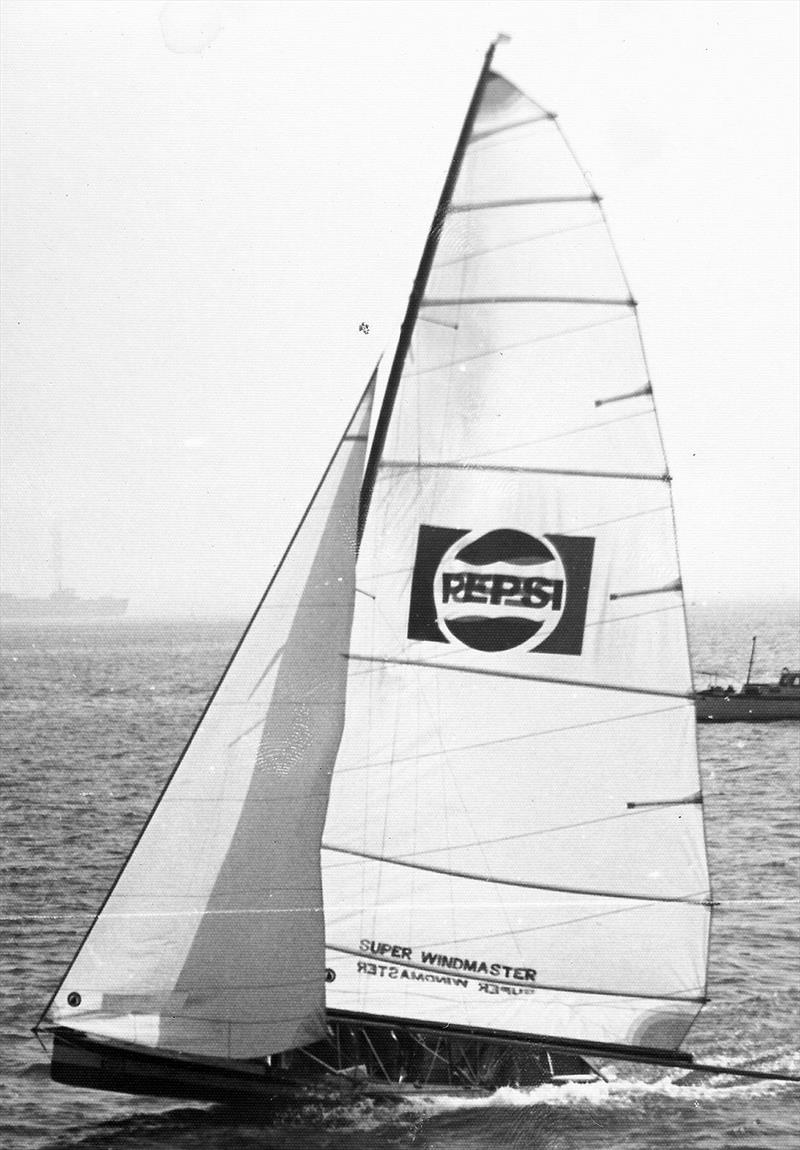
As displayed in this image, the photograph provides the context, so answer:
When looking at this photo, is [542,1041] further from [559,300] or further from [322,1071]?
[559,300]

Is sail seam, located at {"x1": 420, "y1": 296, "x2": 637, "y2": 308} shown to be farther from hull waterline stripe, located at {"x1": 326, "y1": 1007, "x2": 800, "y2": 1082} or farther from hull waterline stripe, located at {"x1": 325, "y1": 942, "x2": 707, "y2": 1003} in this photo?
hull waterline stripe, located at {"x1": 326, "y1": 1007, "x2": 800, "y2": 1082}

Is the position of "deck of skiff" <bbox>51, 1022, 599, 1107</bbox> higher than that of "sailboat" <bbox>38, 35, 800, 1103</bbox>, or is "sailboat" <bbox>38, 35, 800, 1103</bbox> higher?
"sailboat" <bbox>38, 35, 800, 1103</bbox>

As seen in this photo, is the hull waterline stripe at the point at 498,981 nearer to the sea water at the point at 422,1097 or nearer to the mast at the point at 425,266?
the sea water at the point at 422,1097

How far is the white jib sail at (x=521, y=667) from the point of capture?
17.0 meters

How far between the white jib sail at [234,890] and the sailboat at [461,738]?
0.03 meters

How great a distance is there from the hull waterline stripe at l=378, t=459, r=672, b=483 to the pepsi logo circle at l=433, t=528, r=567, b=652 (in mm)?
691

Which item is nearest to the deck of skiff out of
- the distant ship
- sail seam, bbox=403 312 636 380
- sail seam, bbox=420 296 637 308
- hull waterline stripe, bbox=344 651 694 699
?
hull waterline stripe, bbox=344 651 694 699

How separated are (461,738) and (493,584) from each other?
178 cm

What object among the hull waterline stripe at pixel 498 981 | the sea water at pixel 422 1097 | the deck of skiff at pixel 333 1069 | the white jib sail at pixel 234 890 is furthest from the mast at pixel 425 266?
the sea water at pixel 422 1097

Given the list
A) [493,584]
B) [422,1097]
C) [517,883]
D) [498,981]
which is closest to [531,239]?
[493,584]

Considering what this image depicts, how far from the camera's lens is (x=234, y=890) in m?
17.4

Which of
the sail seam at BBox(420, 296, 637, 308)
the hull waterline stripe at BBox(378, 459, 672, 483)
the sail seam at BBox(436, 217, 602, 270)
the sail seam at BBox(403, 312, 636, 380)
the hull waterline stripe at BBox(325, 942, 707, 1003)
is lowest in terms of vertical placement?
the hull waterline stripe at BBox(325, 942, 707, 1003)

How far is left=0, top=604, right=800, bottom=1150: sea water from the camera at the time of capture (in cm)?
1805

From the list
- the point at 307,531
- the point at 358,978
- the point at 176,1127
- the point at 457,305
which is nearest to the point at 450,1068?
the point at 358,978
